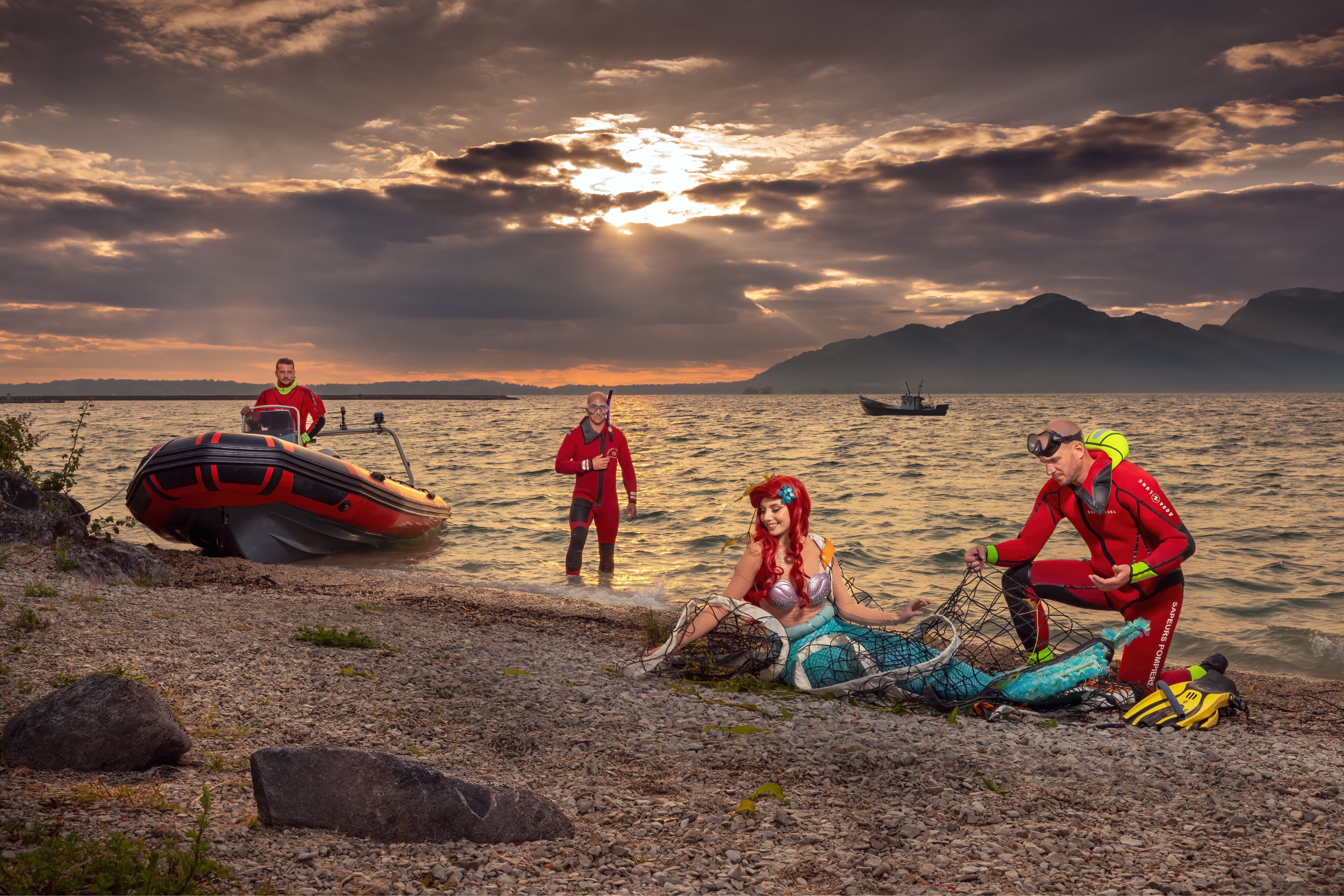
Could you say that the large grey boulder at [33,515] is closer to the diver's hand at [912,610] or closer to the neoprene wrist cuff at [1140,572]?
the diver's hand at [912,610]

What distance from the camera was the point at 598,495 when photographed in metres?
10.8

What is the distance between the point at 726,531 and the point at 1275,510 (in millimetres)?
12080

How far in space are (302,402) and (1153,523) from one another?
37.5 ft

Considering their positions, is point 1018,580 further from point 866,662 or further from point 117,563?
point 117,563

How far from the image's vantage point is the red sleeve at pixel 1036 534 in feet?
19.3

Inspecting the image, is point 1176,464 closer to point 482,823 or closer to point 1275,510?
point 1275,510

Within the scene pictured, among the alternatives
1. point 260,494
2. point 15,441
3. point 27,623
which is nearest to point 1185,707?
point 27,623

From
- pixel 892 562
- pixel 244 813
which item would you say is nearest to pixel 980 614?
pixel 892 562

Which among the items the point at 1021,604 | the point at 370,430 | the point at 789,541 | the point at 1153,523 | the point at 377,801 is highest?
the point at 370,430

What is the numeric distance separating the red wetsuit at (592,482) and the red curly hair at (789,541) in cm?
471

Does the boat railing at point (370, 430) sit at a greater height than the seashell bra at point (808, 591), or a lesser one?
greater

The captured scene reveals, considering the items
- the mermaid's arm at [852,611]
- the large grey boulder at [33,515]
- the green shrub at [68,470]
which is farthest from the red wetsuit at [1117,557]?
the green shrub at [68,470]

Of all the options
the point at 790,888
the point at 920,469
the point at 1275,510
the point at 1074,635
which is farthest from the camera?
the point at 920,469

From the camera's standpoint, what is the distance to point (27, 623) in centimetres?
518
